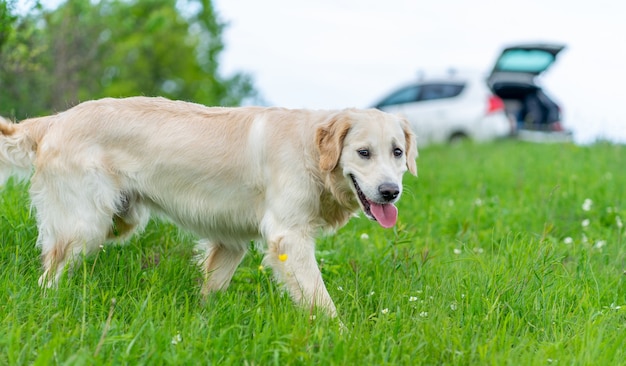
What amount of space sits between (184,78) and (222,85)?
2.43m

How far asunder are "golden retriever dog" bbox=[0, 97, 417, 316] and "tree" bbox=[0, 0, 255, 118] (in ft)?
2.87

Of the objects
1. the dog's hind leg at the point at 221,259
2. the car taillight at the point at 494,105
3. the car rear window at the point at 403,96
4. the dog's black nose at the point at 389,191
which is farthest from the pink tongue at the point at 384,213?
the car rear window at the point at 403,96

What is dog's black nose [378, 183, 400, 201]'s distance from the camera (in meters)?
3.97

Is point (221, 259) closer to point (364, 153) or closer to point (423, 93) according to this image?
point (364, 153)

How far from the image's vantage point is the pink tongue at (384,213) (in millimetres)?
4078

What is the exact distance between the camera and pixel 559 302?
4031mm

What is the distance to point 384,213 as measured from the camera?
4090 mm

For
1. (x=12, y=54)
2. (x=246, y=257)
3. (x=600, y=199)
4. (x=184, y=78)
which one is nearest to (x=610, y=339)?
(x=246, y=257)

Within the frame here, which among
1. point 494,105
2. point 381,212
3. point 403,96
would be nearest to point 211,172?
point 381,212

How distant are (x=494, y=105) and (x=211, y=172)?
11.5 metres

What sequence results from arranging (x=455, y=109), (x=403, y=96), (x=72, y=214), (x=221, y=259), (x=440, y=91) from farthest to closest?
(x=403, y=96), (x=440, y=91), (x=455, y=109), (x=221, y=259), (x=72, y=214)

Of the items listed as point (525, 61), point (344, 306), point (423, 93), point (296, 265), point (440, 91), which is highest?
point (296, 265)

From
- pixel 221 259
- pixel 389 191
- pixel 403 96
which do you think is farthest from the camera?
pixel 403 96

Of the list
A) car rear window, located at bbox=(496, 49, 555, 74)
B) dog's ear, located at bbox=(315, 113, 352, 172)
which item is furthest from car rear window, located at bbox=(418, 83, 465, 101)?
dog's ear, located at bbox=(315, 113, 352, 172)
